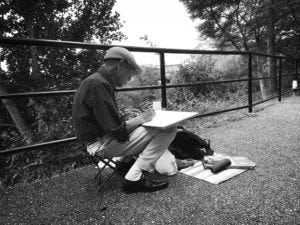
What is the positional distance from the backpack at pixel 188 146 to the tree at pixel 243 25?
11.2m

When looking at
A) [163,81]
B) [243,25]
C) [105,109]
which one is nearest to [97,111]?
[105,109]

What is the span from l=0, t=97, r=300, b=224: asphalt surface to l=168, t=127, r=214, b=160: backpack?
1.45 feet

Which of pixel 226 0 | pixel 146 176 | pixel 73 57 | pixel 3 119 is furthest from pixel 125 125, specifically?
pixel 226 0

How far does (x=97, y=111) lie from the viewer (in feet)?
6.45

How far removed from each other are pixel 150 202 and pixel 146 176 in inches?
11.8

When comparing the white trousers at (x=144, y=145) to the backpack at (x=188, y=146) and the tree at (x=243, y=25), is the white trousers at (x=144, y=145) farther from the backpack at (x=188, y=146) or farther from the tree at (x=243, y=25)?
the tree at (x=243, y=25)

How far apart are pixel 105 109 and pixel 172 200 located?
903 mm

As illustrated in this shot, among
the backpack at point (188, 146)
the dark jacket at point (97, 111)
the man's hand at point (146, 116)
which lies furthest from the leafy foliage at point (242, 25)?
the dark jacket at point (97, 111)

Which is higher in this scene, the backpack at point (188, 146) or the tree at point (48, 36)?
the tree at point (48, 36)

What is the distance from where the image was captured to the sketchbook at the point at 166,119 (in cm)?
208

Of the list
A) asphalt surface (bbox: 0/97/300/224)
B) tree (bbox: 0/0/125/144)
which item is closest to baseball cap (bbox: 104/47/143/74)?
asphalt surface (bbox: 0/97/300/224)

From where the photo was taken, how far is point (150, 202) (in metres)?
2.04

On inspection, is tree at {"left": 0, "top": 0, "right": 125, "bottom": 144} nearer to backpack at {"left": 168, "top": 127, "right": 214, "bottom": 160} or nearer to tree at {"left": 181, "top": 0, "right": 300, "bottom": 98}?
backpack at {"left": 168, "top": 127, "right": 214, "bottom": 160}

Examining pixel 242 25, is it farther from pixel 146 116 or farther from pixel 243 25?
pixel 146 116
